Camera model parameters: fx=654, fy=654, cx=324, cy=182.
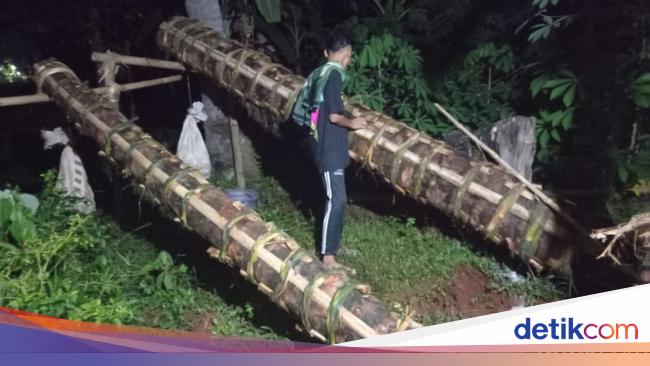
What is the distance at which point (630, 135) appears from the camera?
16.7 feet

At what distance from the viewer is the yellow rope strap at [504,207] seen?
4.01 meters

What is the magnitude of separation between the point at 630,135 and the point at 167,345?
12.7 feet

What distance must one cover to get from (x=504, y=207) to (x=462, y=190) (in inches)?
12.9

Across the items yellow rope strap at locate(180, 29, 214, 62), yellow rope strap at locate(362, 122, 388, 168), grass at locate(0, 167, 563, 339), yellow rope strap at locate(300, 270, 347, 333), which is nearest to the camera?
yellow rope strap at locate(300, 270, 347, 333)

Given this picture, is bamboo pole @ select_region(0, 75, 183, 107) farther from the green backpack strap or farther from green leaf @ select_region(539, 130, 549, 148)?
green leaf @ select_region(539, 130, 549, 148)

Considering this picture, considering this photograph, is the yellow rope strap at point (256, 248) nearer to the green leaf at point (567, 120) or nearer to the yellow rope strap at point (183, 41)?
the green leaf at point (567, 120)

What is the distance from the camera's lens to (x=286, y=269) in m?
3.66

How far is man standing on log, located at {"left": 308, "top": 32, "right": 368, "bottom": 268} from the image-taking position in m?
4.29

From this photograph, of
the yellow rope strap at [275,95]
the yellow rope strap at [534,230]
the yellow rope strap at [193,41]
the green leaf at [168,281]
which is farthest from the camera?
the yellow rope strap at [193,41]

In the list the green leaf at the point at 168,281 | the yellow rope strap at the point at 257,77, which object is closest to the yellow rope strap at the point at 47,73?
the yellow rope strap at the point at 257,77

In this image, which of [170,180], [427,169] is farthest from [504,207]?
[170,180]

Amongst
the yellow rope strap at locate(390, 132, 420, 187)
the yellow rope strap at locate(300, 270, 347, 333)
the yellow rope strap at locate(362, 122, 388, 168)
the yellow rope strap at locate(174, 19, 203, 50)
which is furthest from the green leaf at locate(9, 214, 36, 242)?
the yellow rope strap at locate(174, 19, 203, 50)

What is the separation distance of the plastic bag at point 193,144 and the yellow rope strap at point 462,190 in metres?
2.61

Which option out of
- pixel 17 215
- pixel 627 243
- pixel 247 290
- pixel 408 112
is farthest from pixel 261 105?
pixel 627 243
